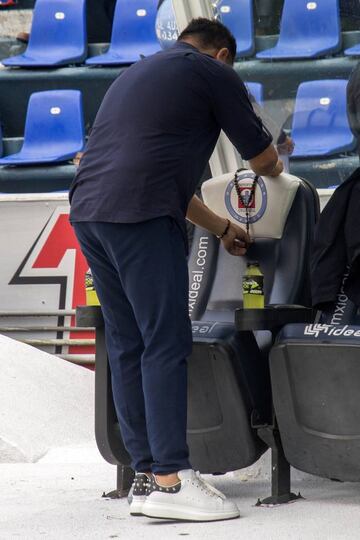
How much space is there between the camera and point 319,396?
9.43ft

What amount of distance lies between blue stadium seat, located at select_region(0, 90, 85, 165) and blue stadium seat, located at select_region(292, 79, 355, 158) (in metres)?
3.37

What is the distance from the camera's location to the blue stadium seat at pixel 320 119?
4.27 m

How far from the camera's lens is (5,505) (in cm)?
315

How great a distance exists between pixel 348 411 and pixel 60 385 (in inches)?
102

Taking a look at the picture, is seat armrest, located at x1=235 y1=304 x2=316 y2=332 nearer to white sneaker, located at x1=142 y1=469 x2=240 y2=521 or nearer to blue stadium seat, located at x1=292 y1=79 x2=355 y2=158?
white sneaker, located at x1=142 y1=469 x2=240 y2=521

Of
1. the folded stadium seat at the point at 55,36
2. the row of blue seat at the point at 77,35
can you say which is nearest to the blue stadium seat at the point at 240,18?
the row of blue seat at the point at 77,35

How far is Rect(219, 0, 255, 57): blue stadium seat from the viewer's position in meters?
4.19

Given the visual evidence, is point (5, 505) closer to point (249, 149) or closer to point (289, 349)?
point (289, 349)

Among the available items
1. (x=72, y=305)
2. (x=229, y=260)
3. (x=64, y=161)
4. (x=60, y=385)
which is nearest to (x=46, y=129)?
(x=64, y=161)

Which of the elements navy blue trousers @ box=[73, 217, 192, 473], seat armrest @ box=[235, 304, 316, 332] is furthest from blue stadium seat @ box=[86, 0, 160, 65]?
navy blue trousers @ box=[73, 217, 192, 473]

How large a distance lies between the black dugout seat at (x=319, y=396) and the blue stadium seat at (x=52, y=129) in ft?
16.2

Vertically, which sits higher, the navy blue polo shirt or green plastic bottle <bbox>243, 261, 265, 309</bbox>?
the navy blue polo shirt

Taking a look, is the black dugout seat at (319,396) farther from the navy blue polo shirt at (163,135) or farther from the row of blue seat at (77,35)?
the row of blue seat at (77,35)

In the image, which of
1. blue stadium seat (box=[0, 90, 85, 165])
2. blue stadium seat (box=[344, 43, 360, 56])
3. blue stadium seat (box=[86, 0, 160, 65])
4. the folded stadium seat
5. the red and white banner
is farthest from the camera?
the folded stadium seat
